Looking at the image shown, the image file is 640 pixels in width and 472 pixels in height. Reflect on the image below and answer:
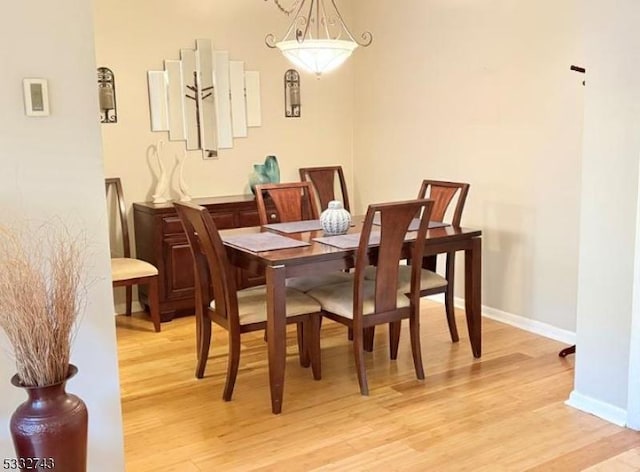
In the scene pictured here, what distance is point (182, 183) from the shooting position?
5262mm

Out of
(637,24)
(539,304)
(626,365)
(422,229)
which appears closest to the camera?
(637,24)

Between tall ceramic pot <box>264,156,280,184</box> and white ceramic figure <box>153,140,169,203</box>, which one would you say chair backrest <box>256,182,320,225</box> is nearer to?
tall ceramic pot <box>264,156,280,184</box>

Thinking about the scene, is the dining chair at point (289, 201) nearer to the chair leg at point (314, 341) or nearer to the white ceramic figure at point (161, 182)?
the chair leg at point (314, 341)

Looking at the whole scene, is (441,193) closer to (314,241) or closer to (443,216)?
(443,216)

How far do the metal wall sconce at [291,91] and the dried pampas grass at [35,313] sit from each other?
12.4 ft

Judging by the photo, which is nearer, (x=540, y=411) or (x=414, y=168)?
(x=540, y=411)

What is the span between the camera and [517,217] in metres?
4.62

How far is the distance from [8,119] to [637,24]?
2.50m

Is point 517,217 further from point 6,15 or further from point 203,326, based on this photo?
point 6,15

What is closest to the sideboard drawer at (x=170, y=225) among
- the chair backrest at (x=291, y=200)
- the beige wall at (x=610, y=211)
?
the chair backrest at (x=291, y=200)

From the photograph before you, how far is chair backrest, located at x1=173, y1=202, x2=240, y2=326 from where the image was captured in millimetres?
3414

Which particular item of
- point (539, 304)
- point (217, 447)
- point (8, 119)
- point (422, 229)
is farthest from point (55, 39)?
point (539, 304)

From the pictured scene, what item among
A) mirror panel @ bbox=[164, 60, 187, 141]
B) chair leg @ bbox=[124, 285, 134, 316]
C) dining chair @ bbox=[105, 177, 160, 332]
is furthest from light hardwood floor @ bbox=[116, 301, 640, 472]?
mirror panel @ bbox=[164, 60, 187, 141]

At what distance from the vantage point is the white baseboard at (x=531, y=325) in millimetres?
4371
